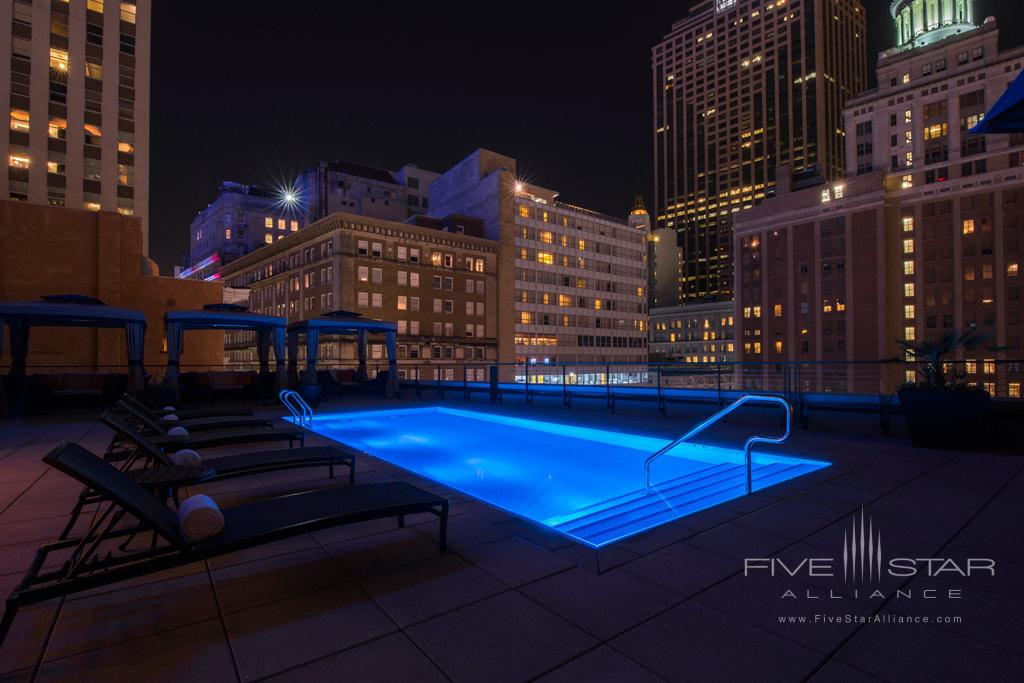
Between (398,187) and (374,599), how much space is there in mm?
93105

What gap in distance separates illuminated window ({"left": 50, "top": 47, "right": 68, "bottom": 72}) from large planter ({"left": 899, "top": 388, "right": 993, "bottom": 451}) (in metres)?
68.7

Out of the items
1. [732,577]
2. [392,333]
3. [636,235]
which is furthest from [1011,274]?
[732,577]

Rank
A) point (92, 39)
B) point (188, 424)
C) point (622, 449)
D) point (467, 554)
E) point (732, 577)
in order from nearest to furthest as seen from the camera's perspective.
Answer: point (732, 577) < point (467, 554) < point (188, 424) < point (622, 449) < point (92, 39)

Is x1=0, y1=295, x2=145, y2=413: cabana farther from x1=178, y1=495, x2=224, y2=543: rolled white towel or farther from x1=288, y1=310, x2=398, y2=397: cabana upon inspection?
x1=178, y1=495, x2=224, y2=543: rolled white towel

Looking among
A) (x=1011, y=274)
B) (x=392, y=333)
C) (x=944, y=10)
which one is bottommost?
(x=392, y=333)

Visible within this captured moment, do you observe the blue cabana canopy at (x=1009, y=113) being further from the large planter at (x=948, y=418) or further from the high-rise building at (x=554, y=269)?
the high-rise building at (x=554, y=269)

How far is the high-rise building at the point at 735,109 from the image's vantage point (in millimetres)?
142750

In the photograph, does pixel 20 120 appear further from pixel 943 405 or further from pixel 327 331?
pixel 943 405

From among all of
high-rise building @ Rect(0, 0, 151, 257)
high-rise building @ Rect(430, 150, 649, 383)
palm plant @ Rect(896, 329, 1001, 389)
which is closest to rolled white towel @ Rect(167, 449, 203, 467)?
palm plant @ Rect(896, 329, 1001, 389)

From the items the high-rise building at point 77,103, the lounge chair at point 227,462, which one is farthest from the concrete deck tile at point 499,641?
the high-rise building at point 77,103

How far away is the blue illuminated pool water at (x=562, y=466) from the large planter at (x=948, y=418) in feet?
7.91

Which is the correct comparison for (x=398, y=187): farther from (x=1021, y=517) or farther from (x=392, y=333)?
(x=1021, y=517)

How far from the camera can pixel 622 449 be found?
10.3m

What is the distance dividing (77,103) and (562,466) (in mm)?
63063
